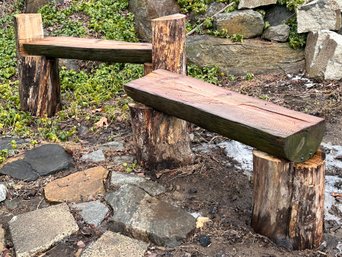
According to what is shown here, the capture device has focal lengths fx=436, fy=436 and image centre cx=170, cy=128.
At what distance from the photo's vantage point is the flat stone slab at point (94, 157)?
3.56 m

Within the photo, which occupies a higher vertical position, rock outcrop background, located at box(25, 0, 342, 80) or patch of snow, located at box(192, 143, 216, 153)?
rock outcrop background, located at box(25, 0, 342, 80)

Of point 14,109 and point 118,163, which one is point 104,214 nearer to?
point 118,163

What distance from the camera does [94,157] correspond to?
3.60m

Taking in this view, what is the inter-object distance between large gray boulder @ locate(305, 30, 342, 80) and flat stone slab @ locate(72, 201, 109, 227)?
136 inches

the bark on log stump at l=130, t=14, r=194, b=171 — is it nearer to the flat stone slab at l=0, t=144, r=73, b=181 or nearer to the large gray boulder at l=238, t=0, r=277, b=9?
the flat stone slab at l=0, t=144, r=73, b=181

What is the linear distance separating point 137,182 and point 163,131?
16.5 inches

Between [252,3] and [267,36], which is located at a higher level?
[252,3]

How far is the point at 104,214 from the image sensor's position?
2.80m

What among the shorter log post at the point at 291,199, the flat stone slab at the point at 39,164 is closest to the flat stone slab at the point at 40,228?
the flat stone slab at the point at 39,164

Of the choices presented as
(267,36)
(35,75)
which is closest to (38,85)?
(35,75)

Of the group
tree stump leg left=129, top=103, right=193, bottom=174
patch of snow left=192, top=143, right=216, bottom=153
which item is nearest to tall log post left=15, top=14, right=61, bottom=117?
tree stump leg left=129, top=103, right=193, bottom=174

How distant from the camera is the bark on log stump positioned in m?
3.17

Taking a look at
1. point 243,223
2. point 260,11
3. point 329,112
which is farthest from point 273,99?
point 243,223

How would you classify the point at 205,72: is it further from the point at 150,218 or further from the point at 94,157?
the point at 150,218
